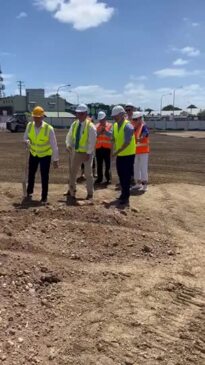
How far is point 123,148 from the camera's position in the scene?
1079cm

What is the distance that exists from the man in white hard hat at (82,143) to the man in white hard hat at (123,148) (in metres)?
0.50

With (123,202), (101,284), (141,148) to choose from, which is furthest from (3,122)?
(101,284)

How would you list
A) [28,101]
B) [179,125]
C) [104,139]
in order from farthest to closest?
[28,101], [179,125], [104,139]

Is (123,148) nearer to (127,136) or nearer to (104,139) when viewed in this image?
(127,136)

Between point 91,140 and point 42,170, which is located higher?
point 91,140

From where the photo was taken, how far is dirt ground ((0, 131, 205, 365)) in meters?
4.78

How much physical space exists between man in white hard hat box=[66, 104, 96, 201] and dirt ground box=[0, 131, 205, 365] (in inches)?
26.9

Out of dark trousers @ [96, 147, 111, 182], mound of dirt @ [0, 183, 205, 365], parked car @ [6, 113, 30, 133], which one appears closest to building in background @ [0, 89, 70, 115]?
parked car @ [6, 113, 30, 133]

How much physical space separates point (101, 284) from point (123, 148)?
4.82 m

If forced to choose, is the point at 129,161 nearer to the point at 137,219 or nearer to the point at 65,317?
the point at 137,219

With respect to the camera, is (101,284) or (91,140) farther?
(91,140)

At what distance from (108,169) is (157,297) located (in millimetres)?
7844

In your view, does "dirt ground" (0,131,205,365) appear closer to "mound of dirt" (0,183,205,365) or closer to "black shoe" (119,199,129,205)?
"mound of dirt" (0,183,205,365)

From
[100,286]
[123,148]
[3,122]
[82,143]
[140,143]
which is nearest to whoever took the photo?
[100,286]
